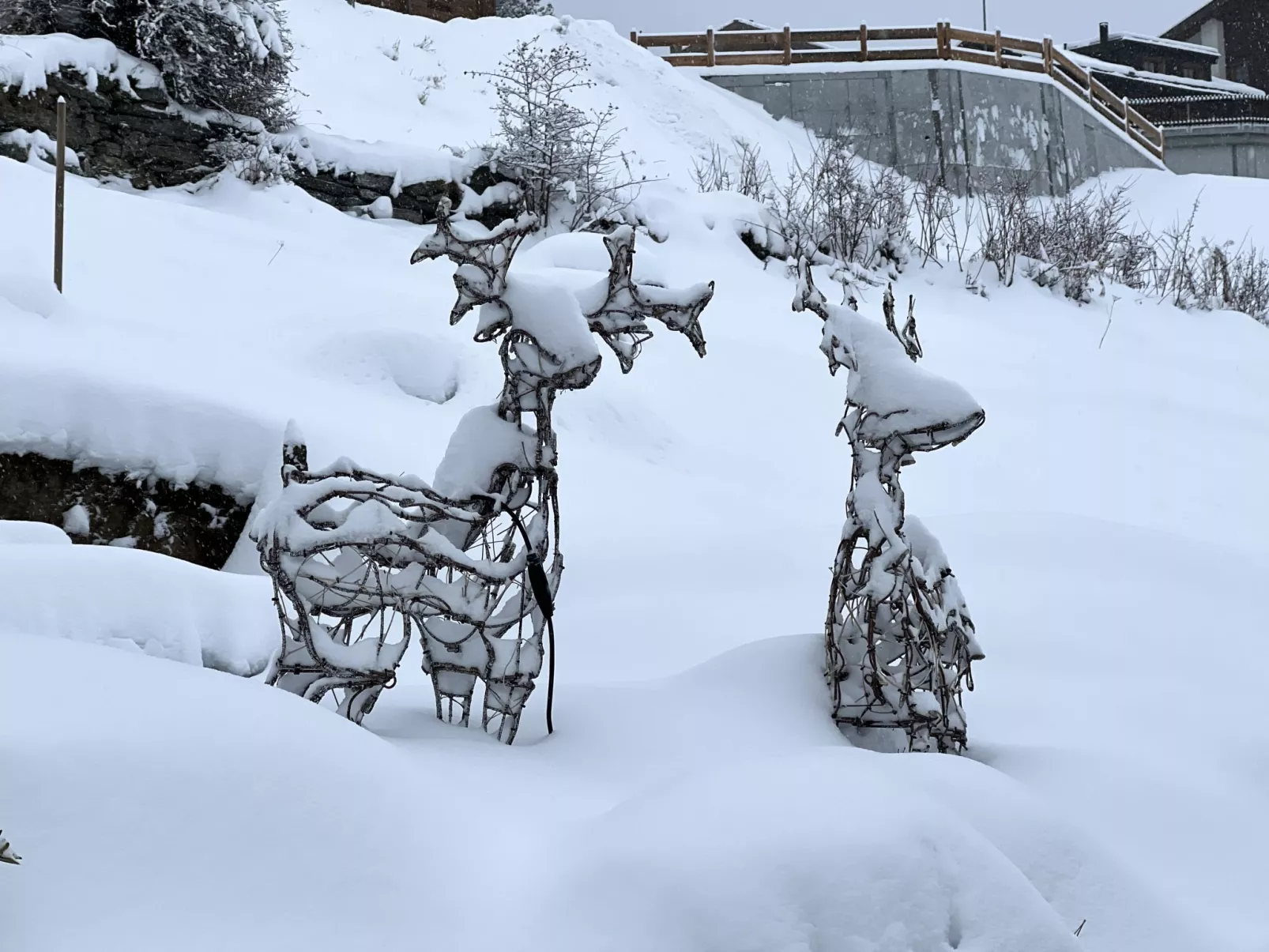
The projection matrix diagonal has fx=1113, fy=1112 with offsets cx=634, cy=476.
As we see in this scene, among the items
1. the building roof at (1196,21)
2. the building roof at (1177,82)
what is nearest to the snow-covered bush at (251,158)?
the building roof at (1177,82)

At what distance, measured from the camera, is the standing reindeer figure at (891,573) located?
7.73ft

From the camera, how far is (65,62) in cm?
748

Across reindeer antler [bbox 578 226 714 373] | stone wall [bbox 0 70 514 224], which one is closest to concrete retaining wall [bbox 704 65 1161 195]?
stone wall [bbox 0 70 514 224]

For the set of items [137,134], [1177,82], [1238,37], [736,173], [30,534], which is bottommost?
[30,534]

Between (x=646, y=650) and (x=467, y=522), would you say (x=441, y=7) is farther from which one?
(x=467, y=522)

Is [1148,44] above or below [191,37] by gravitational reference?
above

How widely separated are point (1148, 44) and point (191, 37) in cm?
2852

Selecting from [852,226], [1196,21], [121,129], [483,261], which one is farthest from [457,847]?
[1196,21]

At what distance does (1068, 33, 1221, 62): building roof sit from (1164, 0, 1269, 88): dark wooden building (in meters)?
2.34

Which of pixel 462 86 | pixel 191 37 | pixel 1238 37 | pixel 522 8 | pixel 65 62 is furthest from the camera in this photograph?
pixel 1238 37

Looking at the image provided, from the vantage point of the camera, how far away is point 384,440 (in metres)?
4.47

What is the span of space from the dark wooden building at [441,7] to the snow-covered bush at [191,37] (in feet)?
26.9

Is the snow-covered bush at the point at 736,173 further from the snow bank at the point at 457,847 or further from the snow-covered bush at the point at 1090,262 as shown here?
the snow bank at the point at 457,847

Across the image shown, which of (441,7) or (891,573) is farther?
(441,7)
